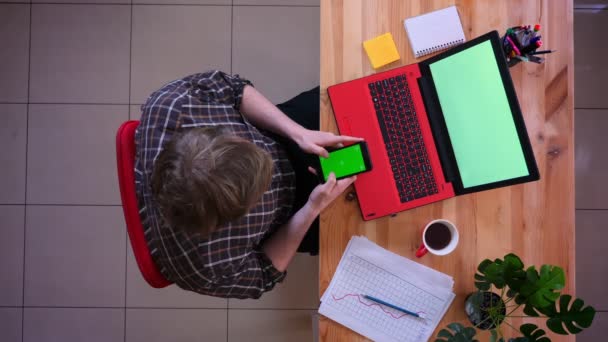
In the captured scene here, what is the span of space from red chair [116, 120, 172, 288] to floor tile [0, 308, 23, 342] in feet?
4.86

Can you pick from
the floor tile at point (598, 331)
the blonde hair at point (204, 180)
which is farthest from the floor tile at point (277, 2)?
the floor tile at point (598, 331)

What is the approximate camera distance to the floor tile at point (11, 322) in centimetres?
193

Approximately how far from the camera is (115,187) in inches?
75.1

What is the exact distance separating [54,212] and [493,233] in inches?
73.6

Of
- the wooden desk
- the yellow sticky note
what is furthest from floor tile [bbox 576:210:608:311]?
the yellow sticky note

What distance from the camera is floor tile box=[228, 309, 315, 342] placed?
189cm

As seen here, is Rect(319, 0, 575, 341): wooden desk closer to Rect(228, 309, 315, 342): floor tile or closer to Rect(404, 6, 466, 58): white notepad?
Rect(404, 6, 466, 58): white notepad

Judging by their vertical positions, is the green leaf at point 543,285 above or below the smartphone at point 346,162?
below

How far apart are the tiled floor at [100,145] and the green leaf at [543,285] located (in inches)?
42.1

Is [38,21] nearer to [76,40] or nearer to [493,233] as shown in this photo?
[76,40]

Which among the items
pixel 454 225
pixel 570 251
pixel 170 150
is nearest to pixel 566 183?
pixel 570 251

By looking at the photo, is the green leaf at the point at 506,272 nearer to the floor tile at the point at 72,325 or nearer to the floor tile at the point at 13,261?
the floor tile at the point at 72,325

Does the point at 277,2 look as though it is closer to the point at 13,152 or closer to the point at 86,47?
the point at 86,47

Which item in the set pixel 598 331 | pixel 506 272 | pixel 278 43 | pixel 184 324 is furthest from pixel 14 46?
pixel 598 331
